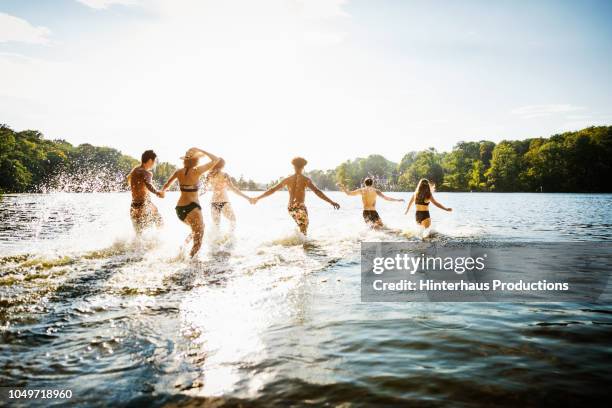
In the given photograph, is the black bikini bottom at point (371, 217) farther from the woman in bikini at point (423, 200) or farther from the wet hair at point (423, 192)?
the wet hair at point (423, 192)

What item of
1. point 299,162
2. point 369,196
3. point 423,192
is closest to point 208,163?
point 299,162

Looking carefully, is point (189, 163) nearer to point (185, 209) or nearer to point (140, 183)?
point (185, 209)

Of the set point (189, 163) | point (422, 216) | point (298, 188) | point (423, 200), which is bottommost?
point (422, 216)

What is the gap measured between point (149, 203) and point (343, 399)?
8584 millimetres

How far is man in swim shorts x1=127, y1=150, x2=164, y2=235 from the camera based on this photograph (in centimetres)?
948

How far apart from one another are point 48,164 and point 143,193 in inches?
4644

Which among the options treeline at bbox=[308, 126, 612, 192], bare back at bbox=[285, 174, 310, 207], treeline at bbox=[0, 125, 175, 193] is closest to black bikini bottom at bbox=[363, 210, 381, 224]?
bare back at bbox=[285, 174, 310, 207]

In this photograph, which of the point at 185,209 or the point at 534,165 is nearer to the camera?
the point at 185,209

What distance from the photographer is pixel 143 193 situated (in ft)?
32.2

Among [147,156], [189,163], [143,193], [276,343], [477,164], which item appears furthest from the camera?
[477,164]

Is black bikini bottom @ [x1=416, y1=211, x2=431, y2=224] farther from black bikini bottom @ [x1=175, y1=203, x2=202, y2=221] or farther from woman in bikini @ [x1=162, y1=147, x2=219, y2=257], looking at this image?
black bikini bottom @ [x1=175, y1=203, x2=202, y2=221]

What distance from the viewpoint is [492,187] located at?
118 meters

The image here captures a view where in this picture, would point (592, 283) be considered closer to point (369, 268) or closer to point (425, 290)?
point (425, 290)
